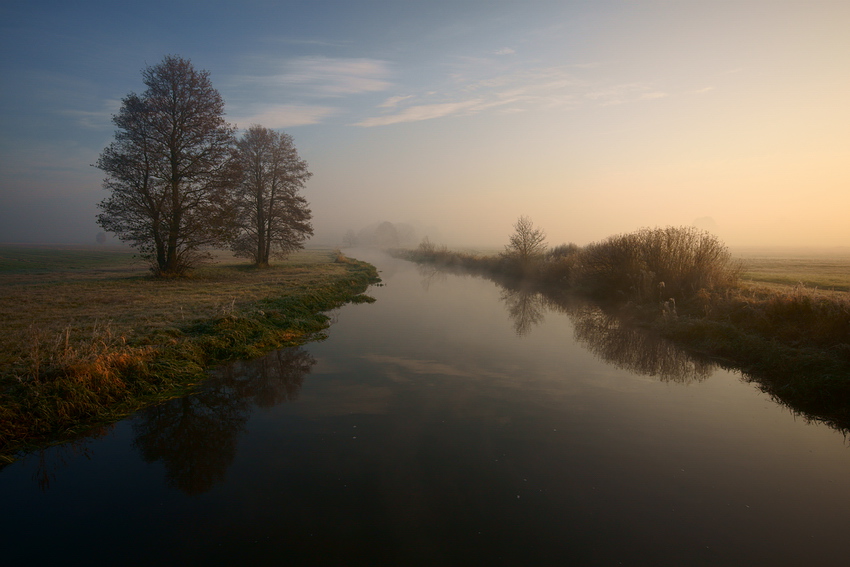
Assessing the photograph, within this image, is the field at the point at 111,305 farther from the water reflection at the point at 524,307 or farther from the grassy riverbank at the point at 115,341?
the water reflection at the point at 524,307

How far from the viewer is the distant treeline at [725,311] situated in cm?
714

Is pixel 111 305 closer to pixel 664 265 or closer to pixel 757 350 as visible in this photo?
pixel 757 350

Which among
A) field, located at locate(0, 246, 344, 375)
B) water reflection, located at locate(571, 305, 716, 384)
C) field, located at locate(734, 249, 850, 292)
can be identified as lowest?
water reflection, located at locate(571, 305, 716, 384)

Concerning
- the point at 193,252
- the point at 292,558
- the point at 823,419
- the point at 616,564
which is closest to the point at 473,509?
the point at 616,564

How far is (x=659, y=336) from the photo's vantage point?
452 inches

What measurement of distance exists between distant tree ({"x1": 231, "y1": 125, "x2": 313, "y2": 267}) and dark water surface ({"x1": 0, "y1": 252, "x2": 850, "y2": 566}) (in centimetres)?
A: 2211

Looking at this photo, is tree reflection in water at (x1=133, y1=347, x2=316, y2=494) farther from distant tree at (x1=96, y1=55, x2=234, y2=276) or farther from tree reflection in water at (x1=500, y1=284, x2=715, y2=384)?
distant tree at (x1=96, y1=55, x2=234, y2=276)

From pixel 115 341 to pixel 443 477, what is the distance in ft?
22.8

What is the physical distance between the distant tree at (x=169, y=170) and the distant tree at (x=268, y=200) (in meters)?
6.01

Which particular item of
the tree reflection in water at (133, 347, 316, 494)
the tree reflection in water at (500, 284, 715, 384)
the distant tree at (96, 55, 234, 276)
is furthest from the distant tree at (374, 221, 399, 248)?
the tree reflection in water at (133, 347, 316, 494)

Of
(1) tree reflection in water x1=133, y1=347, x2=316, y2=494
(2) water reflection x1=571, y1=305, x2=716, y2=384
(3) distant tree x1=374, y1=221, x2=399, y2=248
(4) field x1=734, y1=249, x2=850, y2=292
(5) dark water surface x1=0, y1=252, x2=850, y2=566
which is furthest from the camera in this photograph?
(3) distant tree x1=374, y1=221, x2=399, y2=248

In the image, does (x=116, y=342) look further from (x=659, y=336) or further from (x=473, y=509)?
(x=659, y=336)

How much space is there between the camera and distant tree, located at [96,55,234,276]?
19359mm

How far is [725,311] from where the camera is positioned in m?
10.9
